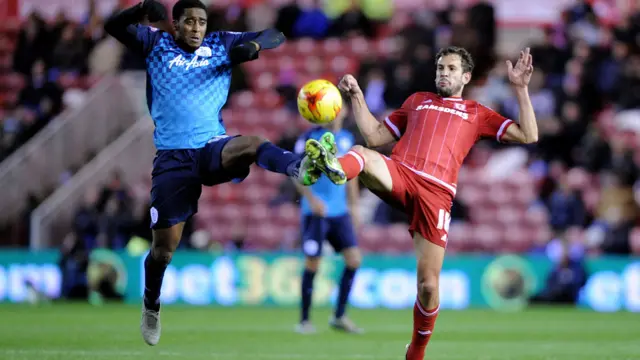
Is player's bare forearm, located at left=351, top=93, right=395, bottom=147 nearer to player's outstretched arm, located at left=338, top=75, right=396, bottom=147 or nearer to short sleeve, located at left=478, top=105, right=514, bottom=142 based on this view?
player's outstretched arm, located at left=338, top=75, right=396, bottom=147

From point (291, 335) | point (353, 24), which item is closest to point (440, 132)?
point (291, 335)

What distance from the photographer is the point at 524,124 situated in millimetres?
8266

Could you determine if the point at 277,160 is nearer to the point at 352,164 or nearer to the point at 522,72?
the point at 352,164

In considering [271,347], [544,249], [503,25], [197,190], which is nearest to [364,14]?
[503,25]

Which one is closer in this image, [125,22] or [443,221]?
[443,221]

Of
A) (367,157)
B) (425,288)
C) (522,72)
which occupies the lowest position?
(425,288)

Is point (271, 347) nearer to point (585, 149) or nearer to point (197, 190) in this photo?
point (197, 190)

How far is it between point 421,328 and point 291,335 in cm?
409

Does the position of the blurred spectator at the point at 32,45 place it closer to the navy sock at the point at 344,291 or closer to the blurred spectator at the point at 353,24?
the blurred spectator at the point at 353,24

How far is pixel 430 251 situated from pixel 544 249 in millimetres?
10958

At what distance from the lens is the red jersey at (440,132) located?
26.9 ft

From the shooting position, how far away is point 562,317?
1522 cm

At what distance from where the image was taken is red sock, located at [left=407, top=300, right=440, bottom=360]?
8102mm

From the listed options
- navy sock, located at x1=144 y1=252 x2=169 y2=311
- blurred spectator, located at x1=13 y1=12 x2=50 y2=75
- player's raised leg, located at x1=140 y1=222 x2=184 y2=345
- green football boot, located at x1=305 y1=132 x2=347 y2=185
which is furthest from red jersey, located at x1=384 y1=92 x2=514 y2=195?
blurred spectator, located at x1=13 y1=12 x2=50 y2=75
